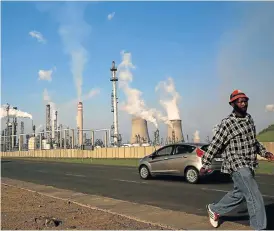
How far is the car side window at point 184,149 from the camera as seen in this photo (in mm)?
14887

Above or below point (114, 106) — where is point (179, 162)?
below

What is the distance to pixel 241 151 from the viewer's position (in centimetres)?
538

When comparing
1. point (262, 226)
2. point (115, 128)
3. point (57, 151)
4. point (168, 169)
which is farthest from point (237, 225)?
point (115, 128)

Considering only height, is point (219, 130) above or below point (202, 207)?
above

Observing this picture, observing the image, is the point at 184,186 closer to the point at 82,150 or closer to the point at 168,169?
the point at 168,169

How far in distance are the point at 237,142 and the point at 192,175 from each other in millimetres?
9173

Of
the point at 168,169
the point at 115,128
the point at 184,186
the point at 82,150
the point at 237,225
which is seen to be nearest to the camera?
the point at 237,225

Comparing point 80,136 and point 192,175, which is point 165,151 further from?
point 80,136

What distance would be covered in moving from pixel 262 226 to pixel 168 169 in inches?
402

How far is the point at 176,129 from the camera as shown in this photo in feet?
210

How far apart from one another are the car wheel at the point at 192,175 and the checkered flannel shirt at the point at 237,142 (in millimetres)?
8772

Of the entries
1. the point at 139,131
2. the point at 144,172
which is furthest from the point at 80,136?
the point at 144,172

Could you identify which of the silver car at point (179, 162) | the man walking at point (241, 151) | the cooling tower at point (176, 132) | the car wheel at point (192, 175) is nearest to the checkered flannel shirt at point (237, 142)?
the man walking at point (241, 151)

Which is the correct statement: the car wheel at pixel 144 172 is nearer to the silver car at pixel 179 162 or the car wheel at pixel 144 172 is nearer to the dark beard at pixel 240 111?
the silver car at pixel 179 162
